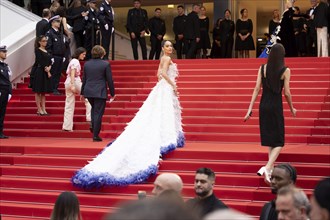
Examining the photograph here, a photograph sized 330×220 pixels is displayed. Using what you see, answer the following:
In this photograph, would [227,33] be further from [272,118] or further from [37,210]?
[37,210]

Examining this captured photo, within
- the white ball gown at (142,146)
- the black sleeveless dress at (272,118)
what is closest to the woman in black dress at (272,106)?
the black sleeveless dress at (272,118)

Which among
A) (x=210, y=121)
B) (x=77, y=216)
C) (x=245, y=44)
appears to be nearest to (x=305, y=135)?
(x=210, y=121)

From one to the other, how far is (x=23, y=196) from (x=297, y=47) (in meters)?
11.2

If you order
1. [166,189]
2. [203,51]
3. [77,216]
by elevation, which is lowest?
[203,51]

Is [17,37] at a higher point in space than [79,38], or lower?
higher

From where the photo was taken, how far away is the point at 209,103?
13.7 m

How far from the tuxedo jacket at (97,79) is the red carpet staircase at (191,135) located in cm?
92

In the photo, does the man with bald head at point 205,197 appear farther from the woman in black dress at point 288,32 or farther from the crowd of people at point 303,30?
the woman in black dress at point 288,32

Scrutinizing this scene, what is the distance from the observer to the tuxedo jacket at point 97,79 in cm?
1192

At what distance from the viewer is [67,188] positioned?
33.7 feet

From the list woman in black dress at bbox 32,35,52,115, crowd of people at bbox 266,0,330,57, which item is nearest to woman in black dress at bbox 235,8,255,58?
crowd of people at bbox 266,0,330,57

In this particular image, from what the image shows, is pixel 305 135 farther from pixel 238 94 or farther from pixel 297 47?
pixel 297 47

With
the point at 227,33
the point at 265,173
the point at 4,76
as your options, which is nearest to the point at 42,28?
the point at 4,76

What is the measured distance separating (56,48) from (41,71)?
0.85 m
